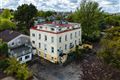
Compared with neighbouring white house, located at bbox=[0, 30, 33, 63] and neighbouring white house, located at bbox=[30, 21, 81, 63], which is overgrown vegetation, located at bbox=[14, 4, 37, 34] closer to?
neighbouring white house, located at bbox=[0, 30, 33, 63]

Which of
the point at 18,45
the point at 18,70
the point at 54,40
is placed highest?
the point at 54,40

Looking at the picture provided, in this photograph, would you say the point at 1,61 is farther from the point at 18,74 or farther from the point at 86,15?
the point at 86,15

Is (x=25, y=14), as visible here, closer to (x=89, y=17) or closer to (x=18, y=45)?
(x=18, y=45)

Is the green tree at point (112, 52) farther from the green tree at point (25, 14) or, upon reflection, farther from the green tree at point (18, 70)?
the green tree at point (25, 14)

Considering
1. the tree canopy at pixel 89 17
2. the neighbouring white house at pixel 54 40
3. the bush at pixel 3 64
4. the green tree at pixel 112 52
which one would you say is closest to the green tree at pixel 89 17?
the tree canopy at pixel 89 17

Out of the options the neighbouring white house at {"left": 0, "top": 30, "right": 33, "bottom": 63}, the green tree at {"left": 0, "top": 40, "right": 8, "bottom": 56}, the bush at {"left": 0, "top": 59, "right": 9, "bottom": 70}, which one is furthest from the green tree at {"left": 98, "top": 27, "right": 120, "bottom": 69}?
the green tree at {"left": 0, "top": 40, "right": 8, "bottom": 56}

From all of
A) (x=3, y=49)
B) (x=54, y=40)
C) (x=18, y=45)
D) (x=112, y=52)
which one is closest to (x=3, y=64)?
(x=3, y=49)

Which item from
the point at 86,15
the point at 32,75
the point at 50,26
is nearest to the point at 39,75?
the point at 32,75
